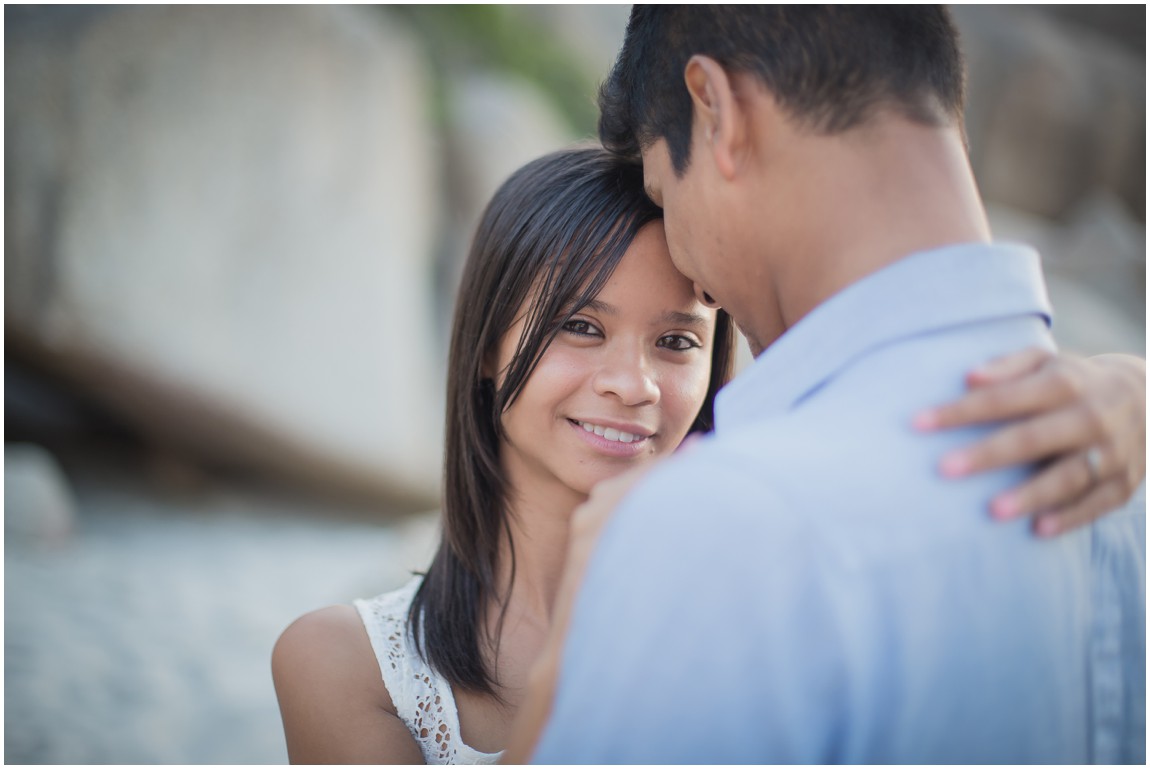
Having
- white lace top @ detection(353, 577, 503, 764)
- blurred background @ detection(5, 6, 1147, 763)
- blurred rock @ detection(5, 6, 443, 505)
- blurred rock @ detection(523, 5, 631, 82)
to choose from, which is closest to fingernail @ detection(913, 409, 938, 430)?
white lace top @ detection(353, 577, 503, 764)

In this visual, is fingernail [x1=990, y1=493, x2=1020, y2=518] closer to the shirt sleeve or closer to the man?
the man

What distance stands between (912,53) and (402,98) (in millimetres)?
5940

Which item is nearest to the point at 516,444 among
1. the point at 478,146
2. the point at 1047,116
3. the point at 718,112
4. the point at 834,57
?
the point at 718,112

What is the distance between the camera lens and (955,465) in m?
0.92

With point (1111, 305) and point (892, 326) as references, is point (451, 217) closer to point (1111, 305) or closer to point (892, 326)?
point (1111, 305)

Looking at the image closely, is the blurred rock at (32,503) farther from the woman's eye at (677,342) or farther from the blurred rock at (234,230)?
the woman's eye at (677,342)

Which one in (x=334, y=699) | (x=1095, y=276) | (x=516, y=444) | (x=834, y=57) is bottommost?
(x=334, y=699)

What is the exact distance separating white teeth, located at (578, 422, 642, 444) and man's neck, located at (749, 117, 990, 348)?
746 millimetres

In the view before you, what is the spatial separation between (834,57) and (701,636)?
2.32 feet

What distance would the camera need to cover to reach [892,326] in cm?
103

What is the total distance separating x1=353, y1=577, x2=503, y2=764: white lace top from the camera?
1.76m

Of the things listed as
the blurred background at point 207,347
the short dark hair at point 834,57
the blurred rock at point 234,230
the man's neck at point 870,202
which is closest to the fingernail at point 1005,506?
the man's neck at point 870,202

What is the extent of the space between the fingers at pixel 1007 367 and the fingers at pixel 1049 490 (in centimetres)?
10

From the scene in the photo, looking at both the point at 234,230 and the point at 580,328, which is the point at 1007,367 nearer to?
the point at 580,328
